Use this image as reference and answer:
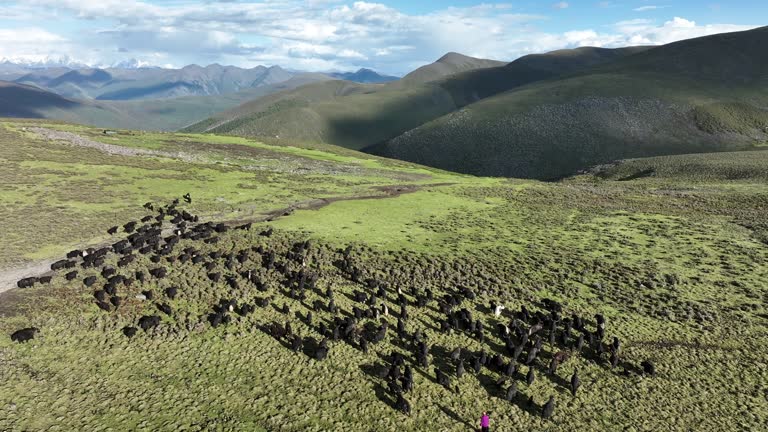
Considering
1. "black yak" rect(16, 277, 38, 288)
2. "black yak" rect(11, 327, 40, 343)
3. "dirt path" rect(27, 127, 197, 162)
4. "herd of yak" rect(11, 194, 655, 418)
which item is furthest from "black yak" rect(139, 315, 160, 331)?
"dirt path" rect(27, 127, 197, 162)

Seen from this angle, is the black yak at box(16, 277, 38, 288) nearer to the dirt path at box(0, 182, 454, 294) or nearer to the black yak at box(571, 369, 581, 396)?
the dirt path at box(0, 182, 454, 294)

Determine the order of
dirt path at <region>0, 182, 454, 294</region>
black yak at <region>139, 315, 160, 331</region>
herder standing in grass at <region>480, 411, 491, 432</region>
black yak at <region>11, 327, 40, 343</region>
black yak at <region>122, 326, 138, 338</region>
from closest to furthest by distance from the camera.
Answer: herder standing in grass at <region>480, 411, 491, 432</region> < black yak at <region>11, 327, 40, 343</region> < black yak at <region>122, 326, 138, 338</region> < black yak at <region>139, 315, 160, 331</region> < dirt path at <region>0, 182, 454, 294</region>

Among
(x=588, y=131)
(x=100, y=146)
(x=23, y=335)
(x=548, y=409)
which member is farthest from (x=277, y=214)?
(x=588, y=131)

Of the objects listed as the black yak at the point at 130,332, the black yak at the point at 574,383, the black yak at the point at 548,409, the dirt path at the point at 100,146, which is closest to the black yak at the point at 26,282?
the black yak at the point at 130,332

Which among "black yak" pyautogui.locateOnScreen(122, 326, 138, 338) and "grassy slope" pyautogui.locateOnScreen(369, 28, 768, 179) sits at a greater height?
"grassy slope" pyautogui.locateOnScreen(369, 28, 768, 179)

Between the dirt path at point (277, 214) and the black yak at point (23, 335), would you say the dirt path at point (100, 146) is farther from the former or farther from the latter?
the black yak at point (23, 335)

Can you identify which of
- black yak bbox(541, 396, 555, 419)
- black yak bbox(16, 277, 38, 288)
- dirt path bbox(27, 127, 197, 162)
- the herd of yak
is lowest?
black yak bbox(541, 396, 555, 419)
